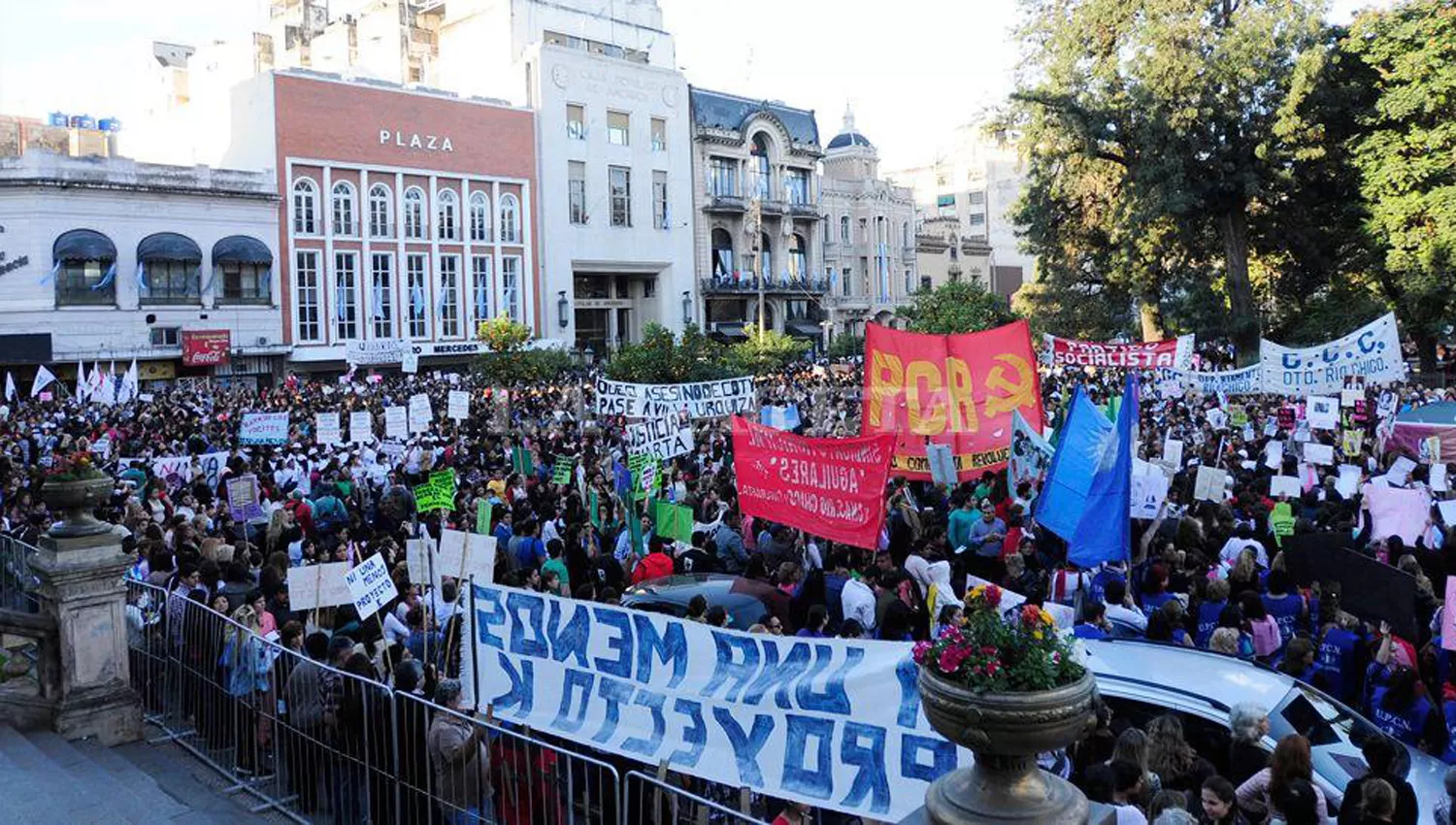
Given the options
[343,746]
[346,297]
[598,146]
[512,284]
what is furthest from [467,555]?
[598,146]

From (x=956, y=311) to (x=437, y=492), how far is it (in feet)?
120

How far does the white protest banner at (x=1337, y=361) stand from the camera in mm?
18672

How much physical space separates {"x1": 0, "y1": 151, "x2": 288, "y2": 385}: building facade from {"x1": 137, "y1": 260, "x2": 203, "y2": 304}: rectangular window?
4 centimetres

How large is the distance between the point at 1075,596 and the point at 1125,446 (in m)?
1.34

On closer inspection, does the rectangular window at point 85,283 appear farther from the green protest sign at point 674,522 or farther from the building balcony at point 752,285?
the green protest sign at point 674,522

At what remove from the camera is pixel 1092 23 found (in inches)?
1580

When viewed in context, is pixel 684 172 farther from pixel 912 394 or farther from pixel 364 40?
pixel 912 394

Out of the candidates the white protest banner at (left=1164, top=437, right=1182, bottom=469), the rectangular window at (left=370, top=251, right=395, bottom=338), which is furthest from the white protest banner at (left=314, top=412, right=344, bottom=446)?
the rectangular window at (left=370, top=251, right=395, bottom=338)

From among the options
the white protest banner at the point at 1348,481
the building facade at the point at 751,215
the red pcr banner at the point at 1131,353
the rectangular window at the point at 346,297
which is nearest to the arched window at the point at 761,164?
the building facade at the point at 751,215

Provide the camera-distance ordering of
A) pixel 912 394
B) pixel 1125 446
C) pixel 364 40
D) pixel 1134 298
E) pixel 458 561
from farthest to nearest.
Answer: pixel 364 40, pixel 1134 298, pixel 912 394, pixel 1125 446, pixel 458 561

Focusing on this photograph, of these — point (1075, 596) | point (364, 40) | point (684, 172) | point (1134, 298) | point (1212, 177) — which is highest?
point (364, 40)

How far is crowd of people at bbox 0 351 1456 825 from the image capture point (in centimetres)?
640

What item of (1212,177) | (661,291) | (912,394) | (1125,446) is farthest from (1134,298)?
(1125,446)

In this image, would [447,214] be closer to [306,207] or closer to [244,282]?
[306,207]
